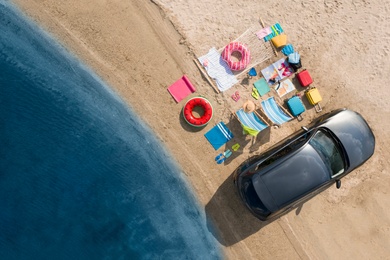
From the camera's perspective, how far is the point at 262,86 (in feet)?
33.2

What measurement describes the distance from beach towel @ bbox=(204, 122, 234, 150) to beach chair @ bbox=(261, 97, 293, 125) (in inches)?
48.7

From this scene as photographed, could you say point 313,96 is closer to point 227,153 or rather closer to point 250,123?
point 250,123

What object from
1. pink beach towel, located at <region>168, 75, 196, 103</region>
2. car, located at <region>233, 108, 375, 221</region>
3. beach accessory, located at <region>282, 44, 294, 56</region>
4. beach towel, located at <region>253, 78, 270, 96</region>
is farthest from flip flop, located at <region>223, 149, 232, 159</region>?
beach accessory, located at <region>282, 44, 294, 56</region>

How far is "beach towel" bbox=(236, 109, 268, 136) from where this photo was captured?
9.62 metres

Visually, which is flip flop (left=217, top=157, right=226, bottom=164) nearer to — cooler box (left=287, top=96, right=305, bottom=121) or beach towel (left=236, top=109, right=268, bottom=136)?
beach towel (left=236, top=109, right=268, bottom=136)

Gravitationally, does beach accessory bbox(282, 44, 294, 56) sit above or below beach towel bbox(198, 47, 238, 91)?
below

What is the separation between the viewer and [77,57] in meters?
10.0

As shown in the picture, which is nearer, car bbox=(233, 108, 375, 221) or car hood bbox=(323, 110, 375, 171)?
car bbox=(233, 108, 375, 221)

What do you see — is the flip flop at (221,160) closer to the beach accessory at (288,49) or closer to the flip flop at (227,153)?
the flip flop at (227,153)

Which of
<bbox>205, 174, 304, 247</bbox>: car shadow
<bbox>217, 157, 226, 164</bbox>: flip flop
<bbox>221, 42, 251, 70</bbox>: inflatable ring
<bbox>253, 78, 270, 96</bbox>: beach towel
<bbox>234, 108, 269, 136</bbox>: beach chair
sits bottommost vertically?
<bbox>205, 174, 304, 247</bbox>: car shadow

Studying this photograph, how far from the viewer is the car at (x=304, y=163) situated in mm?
8961

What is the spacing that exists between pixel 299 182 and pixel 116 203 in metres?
5.18

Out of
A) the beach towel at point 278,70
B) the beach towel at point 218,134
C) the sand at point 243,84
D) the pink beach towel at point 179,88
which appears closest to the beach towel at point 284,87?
the beach towel at point 278,70

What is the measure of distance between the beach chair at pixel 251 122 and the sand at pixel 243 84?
0.88ft
